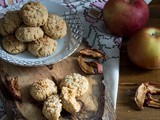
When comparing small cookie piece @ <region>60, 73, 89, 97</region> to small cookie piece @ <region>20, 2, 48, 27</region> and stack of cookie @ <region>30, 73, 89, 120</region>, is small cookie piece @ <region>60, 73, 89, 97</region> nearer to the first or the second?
stack of cookie @ <region>30, 73, 89, 120</region>

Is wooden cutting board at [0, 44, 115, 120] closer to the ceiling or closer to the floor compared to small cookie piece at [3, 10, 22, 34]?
closer to the floor

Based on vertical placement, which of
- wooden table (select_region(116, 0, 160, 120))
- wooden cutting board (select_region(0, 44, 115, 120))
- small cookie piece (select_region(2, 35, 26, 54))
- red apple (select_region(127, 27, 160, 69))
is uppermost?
small cookie piece (select_region(2, 35, 26, 54))

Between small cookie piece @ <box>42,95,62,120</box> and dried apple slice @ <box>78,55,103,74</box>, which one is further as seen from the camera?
dried apple slice @ <box>78,55,103,74</box>

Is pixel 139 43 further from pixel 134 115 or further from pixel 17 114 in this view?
pixel 17 114

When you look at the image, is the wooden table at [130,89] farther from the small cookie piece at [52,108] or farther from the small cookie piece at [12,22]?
the small cookie piece at [12,22]

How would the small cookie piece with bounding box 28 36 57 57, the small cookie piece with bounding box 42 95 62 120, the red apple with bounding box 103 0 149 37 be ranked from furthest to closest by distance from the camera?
the red apple with bounding box 103 0 149 37 < the small cookie piece with bounding box 28 36 57 57 < the small cookie piece with bounding box 42 95 62 120

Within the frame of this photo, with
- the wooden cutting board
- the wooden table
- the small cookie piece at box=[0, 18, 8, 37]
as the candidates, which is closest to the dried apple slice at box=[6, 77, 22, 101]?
the wooden cutting board

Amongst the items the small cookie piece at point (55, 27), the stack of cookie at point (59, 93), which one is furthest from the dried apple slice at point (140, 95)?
the small cookie piece at point (55, 27)

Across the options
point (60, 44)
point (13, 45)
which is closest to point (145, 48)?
point (60, 44)
